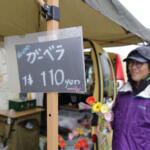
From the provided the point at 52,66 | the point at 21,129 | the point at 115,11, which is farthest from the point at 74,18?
the point at 21,129

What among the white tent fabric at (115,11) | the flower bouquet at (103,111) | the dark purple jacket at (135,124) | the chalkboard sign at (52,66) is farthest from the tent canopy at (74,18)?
the flower bouquet at (103,111)

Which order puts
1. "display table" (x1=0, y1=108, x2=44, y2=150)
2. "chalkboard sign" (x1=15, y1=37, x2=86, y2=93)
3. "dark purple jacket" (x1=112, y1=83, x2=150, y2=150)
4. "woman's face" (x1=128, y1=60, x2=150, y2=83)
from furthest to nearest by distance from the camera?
"display table" (x1=0, y1=108, x2=44, y2=150), "woman's face" (x1=128, y1=60, x2=150, y2=83), "dark purple jacket" (x1=112, y1=83, x2=150, y2=150), "chalkboard sign" (x1=15, y1=37, x2=86, y2=93)

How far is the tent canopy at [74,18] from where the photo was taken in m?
1.30

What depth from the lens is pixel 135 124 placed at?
1.28 metres

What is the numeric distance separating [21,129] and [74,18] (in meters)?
1.96

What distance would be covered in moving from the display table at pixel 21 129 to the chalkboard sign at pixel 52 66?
1.56 meters

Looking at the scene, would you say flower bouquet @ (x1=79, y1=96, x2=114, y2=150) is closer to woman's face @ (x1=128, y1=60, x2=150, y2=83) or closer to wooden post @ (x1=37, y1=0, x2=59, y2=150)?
woman's face @ (x1=128, y1=60, x2=150, y2=83)

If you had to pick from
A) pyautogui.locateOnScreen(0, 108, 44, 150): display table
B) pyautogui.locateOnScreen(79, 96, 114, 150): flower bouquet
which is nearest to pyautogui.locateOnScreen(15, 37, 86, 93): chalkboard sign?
pyautogui.locateOnScreen(79, 96, 114, 150): flower bouquet

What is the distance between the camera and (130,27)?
1.40 metres

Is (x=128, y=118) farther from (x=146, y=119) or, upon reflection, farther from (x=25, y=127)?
(x=25, y=127)

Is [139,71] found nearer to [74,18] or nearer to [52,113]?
[52,113]

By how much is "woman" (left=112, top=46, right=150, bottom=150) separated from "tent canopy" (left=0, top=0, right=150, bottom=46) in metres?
0.32

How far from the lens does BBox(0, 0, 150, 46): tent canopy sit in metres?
1.30

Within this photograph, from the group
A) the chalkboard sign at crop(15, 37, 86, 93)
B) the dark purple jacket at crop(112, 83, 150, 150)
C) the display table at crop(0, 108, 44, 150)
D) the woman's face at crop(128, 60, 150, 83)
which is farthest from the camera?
the display table at crop(0, 108, 44, 150)
